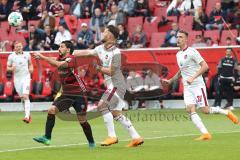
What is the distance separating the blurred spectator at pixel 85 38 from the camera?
30.7 meters

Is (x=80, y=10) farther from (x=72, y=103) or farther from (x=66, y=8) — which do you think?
(x=72, y=103)

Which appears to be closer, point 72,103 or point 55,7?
point 72,103

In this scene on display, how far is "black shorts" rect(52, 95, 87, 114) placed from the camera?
50.1 feet

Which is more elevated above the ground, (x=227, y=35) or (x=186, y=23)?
(x=186, y=23)

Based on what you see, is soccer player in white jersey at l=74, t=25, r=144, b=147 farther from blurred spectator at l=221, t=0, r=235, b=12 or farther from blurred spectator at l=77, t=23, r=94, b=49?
blurred spectator at l=221, t=0, r=235, b=12

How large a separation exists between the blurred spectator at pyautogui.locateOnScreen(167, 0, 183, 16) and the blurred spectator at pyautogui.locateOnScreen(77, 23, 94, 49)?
3230mm

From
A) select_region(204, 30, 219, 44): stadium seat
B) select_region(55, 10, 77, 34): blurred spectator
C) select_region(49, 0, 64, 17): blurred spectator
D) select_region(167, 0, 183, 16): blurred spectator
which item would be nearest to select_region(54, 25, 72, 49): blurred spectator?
select_region(55, 10, 77, 34): blurred spectator

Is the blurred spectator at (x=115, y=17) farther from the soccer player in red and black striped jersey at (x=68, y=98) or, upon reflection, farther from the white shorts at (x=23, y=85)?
the soccer player in red and black striped jersey at (x=68, y=98)

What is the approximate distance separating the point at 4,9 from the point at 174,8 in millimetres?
8089

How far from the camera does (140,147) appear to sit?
50.5 ft

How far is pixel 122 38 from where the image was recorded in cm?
3016

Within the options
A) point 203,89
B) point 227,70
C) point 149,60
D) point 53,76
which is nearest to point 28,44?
point 53,76

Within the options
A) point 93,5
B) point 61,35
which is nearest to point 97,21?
point 93,5

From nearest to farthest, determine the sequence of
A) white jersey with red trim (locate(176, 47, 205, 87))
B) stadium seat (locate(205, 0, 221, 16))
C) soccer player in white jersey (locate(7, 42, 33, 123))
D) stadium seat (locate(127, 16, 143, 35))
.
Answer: white jersey with red trim (locate(176, 47, 205, 87)) < soccer player in white jersey (locate(7, 42, 33, 123)) < stadium seat (locate(205, 0, 221, 16)) < stadium seat (locate(127, 16, 143, 35))
